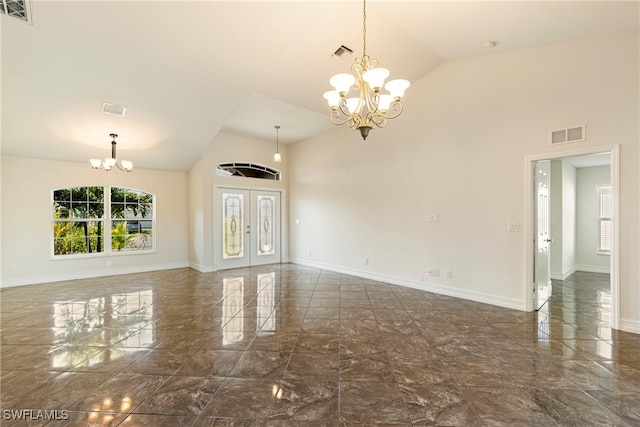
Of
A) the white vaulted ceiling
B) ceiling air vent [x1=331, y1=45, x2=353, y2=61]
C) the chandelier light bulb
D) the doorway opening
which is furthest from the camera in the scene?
→ ceiling air vent [x1=331, y1=45, x2=353, y2=61]

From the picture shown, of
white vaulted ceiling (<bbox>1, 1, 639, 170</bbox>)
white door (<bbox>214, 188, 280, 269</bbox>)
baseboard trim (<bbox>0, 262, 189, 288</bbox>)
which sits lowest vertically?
baseboard trim (<bbox>0, 262, 189, 288</bbox>)

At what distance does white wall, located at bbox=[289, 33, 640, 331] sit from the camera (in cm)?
325

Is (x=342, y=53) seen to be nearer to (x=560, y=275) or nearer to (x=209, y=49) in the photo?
(x=209, y=49)

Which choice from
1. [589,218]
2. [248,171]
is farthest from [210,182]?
[589,218]

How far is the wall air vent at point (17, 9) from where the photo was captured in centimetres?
283

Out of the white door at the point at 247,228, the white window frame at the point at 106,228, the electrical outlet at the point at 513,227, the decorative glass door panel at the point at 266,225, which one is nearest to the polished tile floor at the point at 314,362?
the electrical outlet at the point at 513,227

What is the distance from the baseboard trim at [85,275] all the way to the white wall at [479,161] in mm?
4525

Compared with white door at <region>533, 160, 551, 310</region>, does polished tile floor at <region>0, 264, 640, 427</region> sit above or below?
below

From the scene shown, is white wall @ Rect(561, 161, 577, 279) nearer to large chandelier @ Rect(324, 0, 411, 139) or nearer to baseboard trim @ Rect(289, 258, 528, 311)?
baseboard trim @ Rect(289, 258, 528, 311)

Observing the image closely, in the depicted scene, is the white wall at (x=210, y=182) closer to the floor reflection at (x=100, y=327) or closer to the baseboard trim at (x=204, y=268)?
the baseboard trim at (x=204, y=268)

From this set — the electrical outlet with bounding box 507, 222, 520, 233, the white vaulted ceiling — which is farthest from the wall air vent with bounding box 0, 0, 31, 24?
the electrical outlet with bounding box 507, 222, 520, 233

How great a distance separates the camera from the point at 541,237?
436cm

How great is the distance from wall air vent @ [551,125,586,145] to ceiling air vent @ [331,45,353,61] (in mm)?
2916

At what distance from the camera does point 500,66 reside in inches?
159
